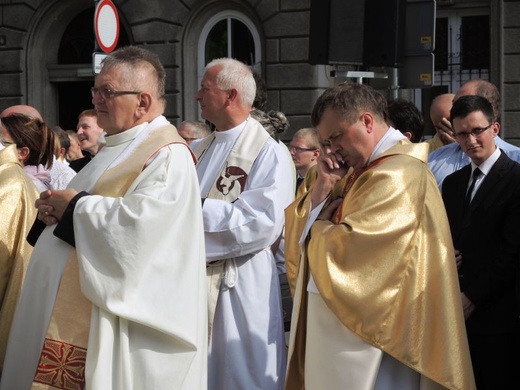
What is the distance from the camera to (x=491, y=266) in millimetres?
4547

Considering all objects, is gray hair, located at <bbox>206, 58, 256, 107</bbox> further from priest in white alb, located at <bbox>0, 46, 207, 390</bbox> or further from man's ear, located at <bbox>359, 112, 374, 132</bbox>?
man's ear, located at <bbox>359, 112, 374, 132</bbox>

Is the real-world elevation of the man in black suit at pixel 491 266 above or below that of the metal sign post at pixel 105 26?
below

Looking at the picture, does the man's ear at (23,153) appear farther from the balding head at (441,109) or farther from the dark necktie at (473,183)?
the balding head at (441,109)

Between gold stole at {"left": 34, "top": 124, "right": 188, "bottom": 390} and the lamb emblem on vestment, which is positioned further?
the lamb emblem on vestment

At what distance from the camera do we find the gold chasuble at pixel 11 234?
15.5 ft

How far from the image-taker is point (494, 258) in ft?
15.0

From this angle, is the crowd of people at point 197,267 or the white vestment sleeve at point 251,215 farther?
the white vestment sleeve at point 251,215

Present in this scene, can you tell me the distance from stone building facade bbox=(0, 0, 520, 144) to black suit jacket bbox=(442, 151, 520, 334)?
8.46m

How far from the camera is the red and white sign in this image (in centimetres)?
941

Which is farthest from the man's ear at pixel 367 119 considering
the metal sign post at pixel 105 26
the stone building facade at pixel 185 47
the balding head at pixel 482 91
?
the stone building facade at pixel 185 47

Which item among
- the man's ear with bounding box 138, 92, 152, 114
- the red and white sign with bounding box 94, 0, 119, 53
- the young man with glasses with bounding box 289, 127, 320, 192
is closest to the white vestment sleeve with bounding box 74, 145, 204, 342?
the man's ear with bounding box 138, 92, 152, 114

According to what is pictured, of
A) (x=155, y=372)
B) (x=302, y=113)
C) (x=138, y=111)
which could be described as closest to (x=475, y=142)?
(x=138, y=111)

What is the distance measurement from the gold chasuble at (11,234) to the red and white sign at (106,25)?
4.73m

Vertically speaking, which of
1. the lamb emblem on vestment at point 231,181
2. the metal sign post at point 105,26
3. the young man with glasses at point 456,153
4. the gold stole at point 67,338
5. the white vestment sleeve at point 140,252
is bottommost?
the gold stole at point 67,338
